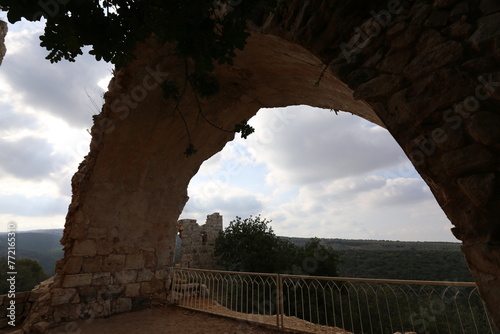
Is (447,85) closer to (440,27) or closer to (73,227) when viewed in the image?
(440,27)

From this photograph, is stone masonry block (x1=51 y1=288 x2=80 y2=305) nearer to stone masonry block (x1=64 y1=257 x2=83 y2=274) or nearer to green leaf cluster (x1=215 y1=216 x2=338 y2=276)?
stone masonry block (x1=64 y1=257 x2=83 y2=274)

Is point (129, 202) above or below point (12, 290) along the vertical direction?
above

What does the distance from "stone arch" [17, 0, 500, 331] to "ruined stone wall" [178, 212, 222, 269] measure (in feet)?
28.5

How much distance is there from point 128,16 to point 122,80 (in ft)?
10.8

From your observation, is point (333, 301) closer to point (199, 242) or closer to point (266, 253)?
point (266, 253)

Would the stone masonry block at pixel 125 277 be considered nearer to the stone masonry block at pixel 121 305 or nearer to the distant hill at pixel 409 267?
the stone masonry block at pixel 121 305

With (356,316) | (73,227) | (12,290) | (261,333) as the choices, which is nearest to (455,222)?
(261,333)

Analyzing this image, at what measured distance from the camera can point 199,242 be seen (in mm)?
15875

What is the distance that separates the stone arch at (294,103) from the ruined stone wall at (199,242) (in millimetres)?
8689

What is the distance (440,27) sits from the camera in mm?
1779

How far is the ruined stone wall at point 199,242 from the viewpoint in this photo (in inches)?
584

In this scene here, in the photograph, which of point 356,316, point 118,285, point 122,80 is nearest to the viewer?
point 122,80

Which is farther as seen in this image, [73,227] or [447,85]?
[73,227]

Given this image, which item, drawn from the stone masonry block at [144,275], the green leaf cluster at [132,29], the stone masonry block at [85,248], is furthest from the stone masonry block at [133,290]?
the green leaf cluster at [132,29]
